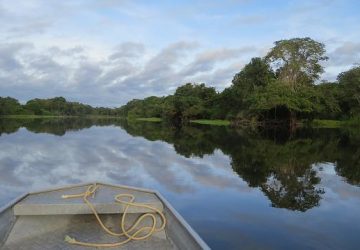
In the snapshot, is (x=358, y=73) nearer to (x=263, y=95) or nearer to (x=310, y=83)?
(x=310, y=83)

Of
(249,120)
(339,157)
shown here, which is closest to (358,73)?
(249,120)

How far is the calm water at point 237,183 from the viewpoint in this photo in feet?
25.1

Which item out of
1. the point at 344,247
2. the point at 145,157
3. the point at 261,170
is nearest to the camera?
the point at 344,247

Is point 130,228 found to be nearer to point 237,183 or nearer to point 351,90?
point 237,183

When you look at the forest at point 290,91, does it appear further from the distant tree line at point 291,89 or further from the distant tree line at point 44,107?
the distant tree line at point 44,107

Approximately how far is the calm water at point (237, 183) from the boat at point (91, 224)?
168cm

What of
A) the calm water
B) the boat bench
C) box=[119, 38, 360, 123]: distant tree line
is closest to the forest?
box=[119, 38, 360, 123]: distant tree line

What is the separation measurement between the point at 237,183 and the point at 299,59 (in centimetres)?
4505

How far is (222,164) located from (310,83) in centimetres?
4286

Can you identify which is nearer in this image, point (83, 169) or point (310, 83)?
point (83, 169)

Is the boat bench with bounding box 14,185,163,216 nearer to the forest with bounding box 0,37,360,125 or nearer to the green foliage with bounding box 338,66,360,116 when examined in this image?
the forest with bounding box 0,37,360,125

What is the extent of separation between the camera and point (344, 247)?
691 cm

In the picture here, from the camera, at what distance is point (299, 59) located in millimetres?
53938

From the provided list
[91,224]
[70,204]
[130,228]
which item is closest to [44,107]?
[91,224]
